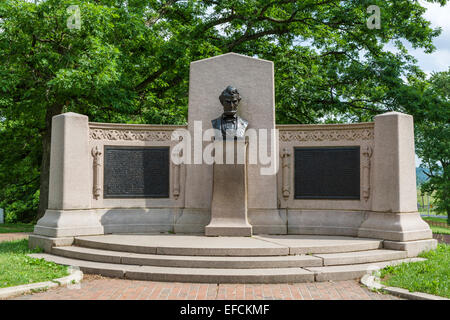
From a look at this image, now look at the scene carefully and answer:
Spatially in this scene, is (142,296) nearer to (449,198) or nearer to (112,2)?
(112,2)

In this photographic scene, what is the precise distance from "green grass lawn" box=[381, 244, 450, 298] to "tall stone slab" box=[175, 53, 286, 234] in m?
3.37

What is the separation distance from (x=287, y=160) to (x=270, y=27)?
11.8 meters

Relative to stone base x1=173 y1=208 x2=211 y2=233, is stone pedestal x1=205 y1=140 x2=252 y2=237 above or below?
above

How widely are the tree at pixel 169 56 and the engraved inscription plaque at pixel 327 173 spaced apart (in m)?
7.62

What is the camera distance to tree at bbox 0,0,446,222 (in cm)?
1420

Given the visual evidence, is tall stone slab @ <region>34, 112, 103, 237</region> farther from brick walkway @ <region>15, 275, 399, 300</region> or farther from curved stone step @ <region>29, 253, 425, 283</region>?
brick walkway @ <region>15, 275, 399, 300</region>

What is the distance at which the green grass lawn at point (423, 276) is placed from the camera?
6.21 m

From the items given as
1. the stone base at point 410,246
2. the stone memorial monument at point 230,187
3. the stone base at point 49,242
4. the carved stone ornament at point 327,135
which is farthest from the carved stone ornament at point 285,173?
the stone base at point 49,242

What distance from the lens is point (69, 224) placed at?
31.0 feet

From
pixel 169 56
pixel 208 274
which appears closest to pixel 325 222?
pixel 208 274

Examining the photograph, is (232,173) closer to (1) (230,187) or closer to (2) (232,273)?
(1) (230,187)

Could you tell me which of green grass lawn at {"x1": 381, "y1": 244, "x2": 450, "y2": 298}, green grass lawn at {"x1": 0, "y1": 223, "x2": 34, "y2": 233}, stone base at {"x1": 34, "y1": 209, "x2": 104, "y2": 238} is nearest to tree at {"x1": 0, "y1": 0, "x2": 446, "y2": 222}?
green grass lawn at {"x1": 0, "y1": 223, "x2": 34, "y2": 233}

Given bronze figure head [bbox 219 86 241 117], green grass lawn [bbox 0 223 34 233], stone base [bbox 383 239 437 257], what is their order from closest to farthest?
stone base [bbox 383 239 437 257]
bronze figure head [bbox 219 86 241 117]
green grass lawn [bbox 0 223 34 233]

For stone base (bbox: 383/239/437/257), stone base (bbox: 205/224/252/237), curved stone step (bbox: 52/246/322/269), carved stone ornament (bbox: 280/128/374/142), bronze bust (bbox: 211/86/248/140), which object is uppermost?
bronze bust (bbox: 211/86/248/140)
